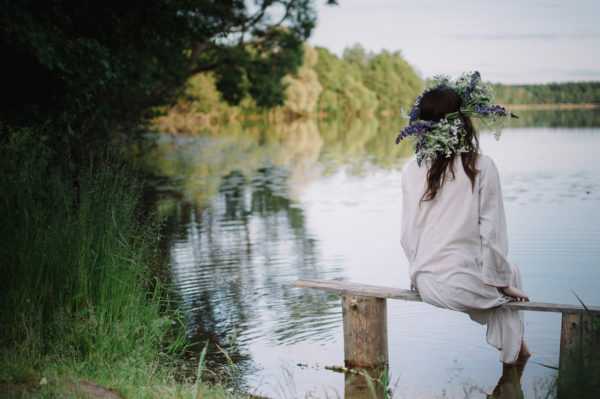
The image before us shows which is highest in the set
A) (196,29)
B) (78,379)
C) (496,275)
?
(196,29)

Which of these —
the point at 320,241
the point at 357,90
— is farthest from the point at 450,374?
the point at 357,90

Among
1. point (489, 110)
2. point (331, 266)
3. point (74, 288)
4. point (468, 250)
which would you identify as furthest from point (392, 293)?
point (331, 266)

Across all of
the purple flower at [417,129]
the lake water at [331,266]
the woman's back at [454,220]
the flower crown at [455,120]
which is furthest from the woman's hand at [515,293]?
the purple flower at [417,129]

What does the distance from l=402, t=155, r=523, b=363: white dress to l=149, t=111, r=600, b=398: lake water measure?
525mm

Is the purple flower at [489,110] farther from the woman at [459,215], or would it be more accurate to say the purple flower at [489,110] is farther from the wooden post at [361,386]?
the wooden post at [361,386]

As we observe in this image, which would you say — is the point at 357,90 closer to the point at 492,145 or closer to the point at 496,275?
the point at 492,145

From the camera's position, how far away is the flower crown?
4.98 meters

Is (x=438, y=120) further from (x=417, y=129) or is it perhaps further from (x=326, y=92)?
(x=326, y=92)

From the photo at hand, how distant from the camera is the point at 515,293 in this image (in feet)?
16.5

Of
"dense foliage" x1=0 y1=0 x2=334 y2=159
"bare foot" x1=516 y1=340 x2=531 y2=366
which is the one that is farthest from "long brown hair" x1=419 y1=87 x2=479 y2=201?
"dense foliage" x1=0 y1=0 x2=334 y2=159

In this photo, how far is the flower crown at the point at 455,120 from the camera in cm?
498

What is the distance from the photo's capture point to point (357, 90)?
95.6 m

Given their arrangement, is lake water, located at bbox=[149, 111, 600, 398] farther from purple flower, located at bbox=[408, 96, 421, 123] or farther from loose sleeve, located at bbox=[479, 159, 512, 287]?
purple flower, located at bbox=[408, 96, 421, 123]

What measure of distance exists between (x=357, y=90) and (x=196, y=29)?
277 feet
